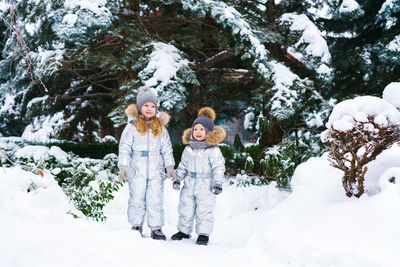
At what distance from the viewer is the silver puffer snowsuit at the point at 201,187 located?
4059 mm

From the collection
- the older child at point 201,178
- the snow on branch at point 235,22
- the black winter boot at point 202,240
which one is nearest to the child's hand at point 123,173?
the older child at point 201,178

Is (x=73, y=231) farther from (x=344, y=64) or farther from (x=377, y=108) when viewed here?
(x=344, y=64)

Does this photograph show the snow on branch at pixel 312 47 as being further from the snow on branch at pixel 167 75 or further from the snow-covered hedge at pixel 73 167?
the snow-covered hedge at pixel 73 167

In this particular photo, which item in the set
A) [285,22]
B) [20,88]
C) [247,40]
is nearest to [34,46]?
[20,88]

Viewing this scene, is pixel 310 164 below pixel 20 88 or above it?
below

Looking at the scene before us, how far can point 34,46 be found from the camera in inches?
312

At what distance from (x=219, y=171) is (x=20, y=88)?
23.7 feet

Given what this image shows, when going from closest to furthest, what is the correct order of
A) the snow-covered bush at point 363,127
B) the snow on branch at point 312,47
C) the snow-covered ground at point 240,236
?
the snow-covered ground at point 240,236 < the snow-covered bush at point 363,127 < the snow on branch at point 312,47

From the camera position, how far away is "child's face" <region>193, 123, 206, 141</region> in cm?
415

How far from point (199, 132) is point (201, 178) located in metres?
0.52

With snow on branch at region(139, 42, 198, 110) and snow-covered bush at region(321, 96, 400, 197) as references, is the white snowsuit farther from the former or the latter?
snow on branch at region(139, 42, 198, 110)

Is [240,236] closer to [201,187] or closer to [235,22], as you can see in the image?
[201,187]

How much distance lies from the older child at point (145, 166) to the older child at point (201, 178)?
0.23 meters

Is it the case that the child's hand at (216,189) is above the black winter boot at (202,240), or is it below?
above
